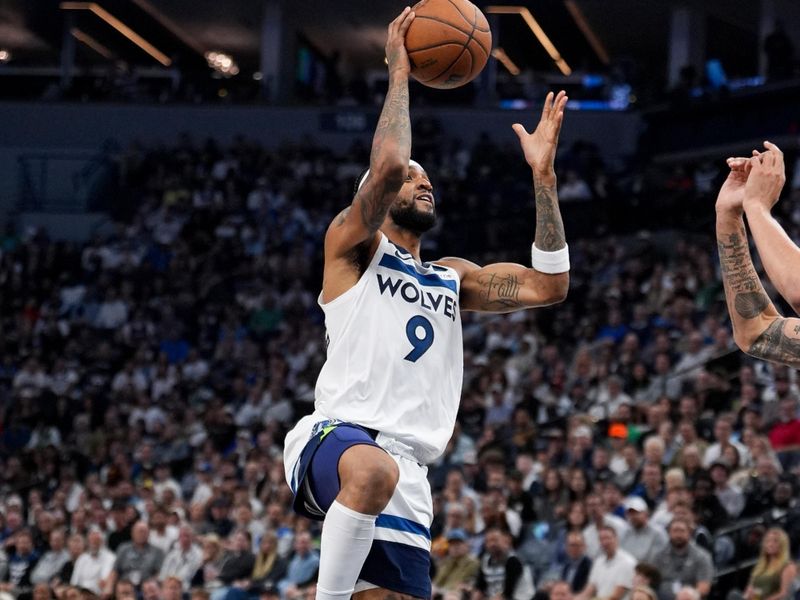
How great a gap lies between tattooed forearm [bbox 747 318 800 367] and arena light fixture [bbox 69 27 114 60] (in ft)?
102

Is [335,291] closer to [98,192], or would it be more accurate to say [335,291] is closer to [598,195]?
[598,195]

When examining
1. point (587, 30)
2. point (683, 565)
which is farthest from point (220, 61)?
point (683, 565)

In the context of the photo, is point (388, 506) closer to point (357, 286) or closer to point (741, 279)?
point (357, 286)

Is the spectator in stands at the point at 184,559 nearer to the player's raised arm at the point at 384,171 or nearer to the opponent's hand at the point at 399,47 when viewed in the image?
the player's raised arm at the point at 384,171

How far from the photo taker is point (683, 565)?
37.4ft

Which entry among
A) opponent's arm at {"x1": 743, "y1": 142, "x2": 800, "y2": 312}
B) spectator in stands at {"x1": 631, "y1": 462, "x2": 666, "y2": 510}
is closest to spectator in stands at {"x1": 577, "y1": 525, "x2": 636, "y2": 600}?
spectator in stands at {"x1": 631, "y1": 462, "x2": 666, "y2": 510}

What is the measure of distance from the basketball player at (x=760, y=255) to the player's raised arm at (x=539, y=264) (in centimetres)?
111

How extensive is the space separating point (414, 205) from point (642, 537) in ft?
21.2

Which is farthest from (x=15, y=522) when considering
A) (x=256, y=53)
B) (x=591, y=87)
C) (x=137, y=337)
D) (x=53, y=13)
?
(x=256, y=53)

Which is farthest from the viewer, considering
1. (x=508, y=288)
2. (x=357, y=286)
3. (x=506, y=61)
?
(x=506, y=61)

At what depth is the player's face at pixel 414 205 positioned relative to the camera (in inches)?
245

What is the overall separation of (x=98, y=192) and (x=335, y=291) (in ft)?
75.0

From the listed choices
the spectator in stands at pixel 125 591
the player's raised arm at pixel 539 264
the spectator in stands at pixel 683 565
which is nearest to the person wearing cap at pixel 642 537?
the spectator in stands at pixel 683 565

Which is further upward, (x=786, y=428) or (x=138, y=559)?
(x=786, y=428)
